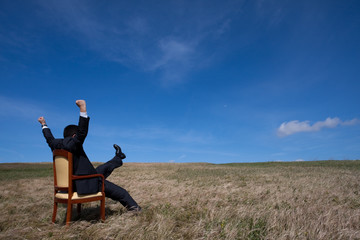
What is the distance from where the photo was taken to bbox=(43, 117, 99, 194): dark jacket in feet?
14.6

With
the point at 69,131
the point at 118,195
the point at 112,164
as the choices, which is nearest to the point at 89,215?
the point at 118,195

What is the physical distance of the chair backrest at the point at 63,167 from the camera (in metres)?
4.52

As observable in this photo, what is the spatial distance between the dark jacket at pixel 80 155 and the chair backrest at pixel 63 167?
0.13 m

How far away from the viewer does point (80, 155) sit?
4.79 m

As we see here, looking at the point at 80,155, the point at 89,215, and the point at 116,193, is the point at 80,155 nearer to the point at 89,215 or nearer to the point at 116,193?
the point at 116,193

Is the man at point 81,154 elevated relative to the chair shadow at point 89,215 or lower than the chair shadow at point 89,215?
elevated

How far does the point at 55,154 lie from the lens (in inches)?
184

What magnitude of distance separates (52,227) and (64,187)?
0.79 meters

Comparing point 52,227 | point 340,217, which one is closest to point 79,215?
point 52,227

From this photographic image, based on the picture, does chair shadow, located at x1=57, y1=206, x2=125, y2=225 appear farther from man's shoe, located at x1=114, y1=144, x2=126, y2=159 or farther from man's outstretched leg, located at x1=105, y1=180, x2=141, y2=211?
man's shoe, located at x1=114, y1=144, x2=126, y2=159

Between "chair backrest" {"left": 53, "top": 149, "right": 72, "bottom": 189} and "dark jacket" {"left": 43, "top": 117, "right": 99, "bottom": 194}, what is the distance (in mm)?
132

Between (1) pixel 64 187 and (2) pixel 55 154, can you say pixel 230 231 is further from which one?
(2) pixel 55 154

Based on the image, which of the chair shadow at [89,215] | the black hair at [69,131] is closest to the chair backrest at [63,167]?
the black hair at [69,131]

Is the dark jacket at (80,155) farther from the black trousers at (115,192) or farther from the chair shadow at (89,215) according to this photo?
the chair shadow at (89,215)
